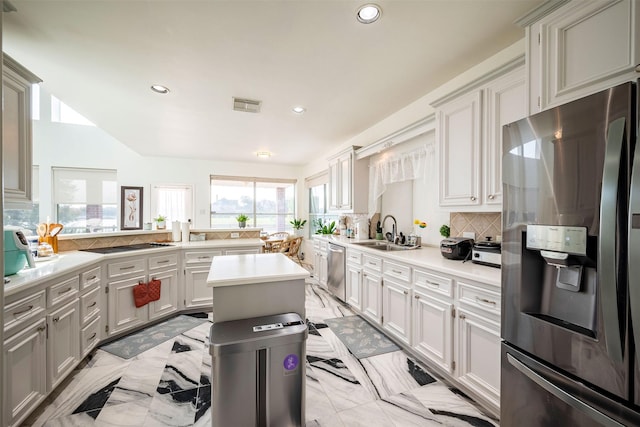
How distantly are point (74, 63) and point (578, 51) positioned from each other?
3534 mm

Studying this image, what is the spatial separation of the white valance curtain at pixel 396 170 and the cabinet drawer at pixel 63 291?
331cm

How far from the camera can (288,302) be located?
168 cm

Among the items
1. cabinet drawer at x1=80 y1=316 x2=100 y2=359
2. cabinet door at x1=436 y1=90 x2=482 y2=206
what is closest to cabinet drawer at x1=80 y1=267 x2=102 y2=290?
cabinet drawer at x1=80 y1=316 x2=100 y2=359

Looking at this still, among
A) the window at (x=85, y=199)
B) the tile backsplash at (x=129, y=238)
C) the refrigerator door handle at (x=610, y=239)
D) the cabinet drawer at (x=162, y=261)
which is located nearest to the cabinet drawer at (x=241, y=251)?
the tile backsplash at (x=129, y=238)

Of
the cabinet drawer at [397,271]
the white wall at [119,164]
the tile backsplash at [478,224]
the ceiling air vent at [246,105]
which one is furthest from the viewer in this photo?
the white wall at [119,164]

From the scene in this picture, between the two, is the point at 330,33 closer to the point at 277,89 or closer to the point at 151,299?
the point at 277,89

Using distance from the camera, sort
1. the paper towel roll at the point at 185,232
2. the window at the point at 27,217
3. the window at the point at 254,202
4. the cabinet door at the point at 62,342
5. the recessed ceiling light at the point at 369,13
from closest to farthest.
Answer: the recessed ceiling light at the point at 369,13
the cabinet door at the point at 62,342
the paper towel roll at the point at 185,232
the window at the point at 27,217
the window at the point at 254,202

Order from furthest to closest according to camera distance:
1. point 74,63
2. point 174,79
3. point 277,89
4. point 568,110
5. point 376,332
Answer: point 376,332 < point 277,89 < point 174,79 < point 74,63 < point 568,110

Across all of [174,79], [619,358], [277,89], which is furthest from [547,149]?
[174,79]

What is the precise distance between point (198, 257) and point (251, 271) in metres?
2.08

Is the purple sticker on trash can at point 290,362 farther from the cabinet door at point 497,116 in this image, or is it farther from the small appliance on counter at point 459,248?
the cabinet door at point 497,116

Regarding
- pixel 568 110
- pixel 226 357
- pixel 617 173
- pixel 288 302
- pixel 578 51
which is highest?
pixel 578 51

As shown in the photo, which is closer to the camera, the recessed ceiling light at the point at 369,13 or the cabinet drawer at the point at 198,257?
the recessed ceiling light at the point at 369,13

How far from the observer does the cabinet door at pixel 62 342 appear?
177 cm
